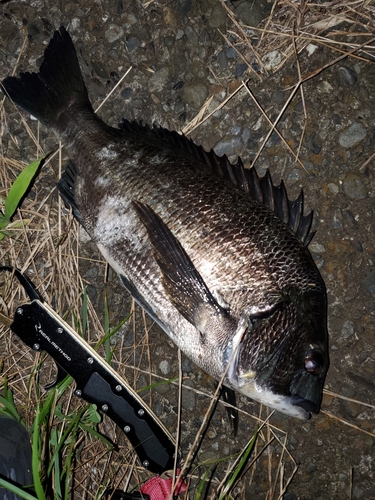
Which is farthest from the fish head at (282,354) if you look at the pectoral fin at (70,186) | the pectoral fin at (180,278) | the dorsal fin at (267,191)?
the pectoral fin at (70,186)

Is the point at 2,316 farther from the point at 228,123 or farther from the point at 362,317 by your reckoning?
the point at 362,317

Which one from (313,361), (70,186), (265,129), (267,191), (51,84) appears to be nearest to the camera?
(313,361)

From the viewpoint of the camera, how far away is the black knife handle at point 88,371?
255 cm

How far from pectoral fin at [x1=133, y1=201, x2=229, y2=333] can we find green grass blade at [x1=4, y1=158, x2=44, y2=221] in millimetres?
764

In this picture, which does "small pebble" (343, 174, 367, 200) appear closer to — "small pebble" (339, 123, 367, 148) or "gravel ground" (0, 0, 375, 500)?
"gravel ground" (0, 0, 375, 500)

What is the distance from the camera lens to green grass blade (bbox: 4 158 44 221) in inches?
102

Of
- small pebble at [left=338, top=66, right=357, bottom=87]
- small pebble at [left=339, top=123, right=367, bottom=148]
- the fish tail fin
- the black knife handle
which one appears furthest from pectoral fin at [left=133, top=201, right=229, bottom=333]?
small pebble at [left=338, top=66, right=357, bottom=87]

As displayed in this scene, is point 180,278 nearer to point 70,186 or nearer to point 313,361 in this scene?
point 313,361

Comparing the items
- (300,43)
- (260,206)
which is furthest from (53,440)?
(300,43)

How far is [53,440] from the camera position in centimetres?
251

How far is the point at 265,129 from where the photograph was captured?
274 centimetres

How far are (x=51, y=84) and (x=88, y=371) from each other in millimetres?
1585

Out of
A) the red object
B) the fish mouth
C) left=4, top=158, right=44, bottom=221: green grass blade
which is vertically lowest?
the red object

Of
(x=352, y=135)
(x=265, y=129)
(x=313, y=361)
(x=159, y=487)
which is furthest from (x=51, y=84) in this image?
(x=159, y=487)
